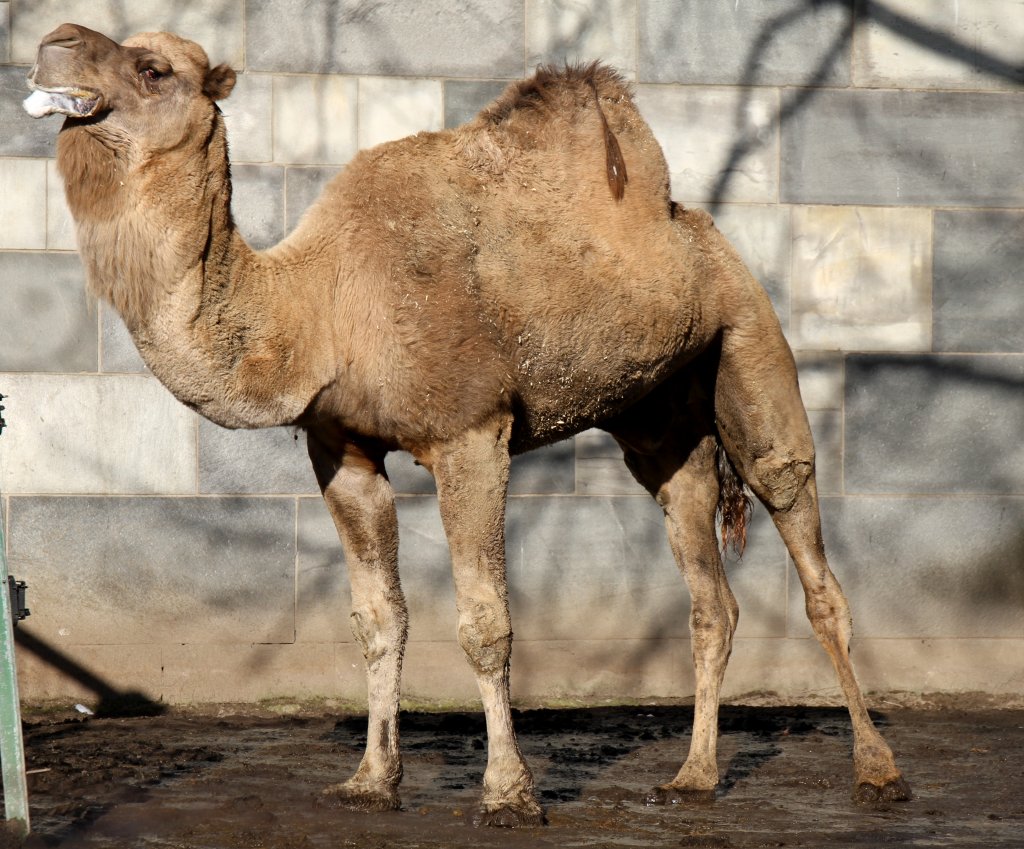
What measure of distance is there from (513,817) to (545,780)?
0.88 m

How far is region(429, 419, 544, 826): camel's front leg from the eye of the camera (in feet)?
16.2

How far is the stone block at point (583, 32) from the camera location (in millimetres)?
7465

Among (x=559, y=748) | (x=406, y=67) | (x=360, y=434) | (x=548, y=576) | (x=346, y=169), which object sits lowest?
(x=559, y=748)

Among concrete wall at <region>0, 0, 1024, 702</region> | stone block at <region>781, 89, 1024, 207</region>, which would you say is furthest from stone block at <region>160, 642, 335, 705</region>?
stone block at <region>781, 89, 1024, 207</region>

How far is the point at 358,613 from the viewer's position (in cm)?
544

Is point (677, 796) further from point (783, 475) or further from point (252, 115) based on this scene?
point (252, 115)

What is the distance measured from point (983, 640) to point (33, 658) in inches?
190

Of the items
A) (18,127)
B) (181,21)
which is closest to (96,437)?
(18,127)

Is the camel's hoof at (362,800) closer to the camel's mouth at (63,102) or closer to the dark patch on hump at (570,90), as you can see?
the dark patch on hump at (570,90)

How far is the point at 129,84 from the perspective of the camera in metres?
4.40

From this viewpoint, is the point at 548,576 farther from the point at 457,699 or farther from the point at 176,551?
the point at 176,551

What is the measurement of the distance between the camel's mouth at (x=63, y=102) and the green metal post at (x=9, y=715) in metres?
1.18

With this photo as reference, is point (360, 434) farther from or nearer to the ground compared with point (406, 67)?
nearer to the ground

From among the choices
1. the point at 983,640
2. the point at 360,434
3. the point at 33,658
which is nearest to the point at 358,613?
the point at 360,434
